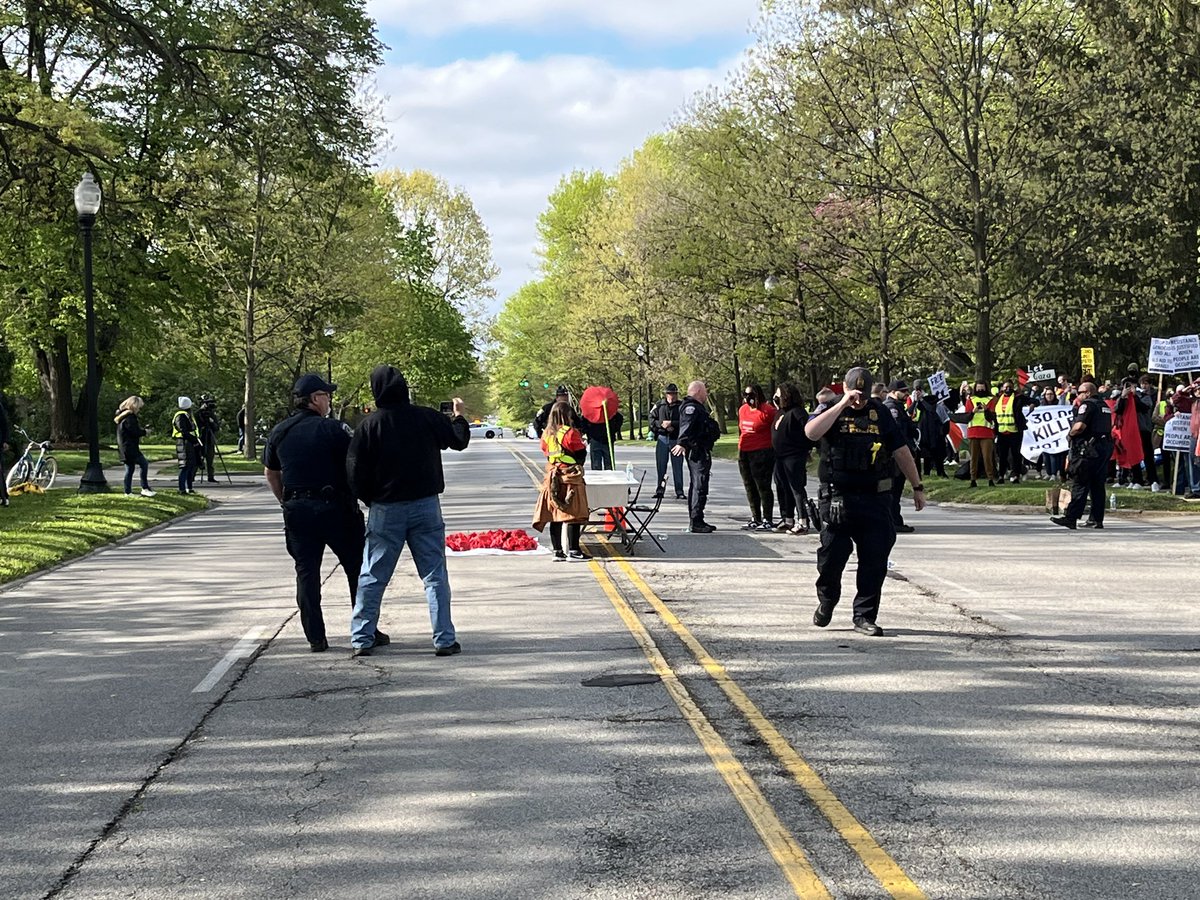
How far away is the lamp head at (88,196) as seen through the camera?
23.5 metres

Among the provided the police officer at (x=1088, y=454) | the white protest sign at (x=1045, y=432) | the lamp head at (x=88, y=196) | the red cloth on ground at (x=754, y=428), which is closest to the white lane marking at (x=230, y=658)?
the red cloth on ground at (x=754, y=428)

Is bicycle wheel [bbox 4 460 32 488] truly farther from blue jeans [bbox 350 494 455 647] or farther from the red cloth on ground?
blue jeans [bbox 350 494 455 647]

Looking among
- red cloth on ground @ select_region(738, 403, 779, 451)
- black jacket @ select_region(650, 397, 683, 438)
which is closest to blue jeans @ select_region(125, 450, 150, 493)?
black jacket @ select_region(650, 397, 683, 438)

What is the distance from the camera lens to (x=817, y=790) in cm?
627

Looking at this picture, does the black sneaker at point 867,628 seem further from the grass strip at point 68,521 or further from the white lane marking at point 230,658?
the grass strip at point 68,521

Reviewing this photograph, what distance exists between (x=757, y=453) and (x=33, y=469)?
52.0ft

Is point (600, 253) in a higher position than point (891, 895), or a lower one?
higher

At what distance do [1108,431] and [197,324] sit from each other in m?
23.9

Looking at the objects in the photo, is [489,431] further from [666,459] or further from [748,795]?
[748,795]

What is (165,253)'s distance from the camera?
34.5 meters

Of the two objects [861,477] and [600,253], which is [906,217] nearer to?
[861,477]

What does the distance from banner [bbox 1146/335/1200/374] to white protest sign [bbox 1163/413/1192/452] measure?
5.32 feet

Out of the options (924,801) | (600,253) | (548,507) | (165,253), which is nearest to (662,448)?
(548,507)

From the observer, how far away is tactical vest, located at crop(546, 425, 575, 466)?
15.7 metres
